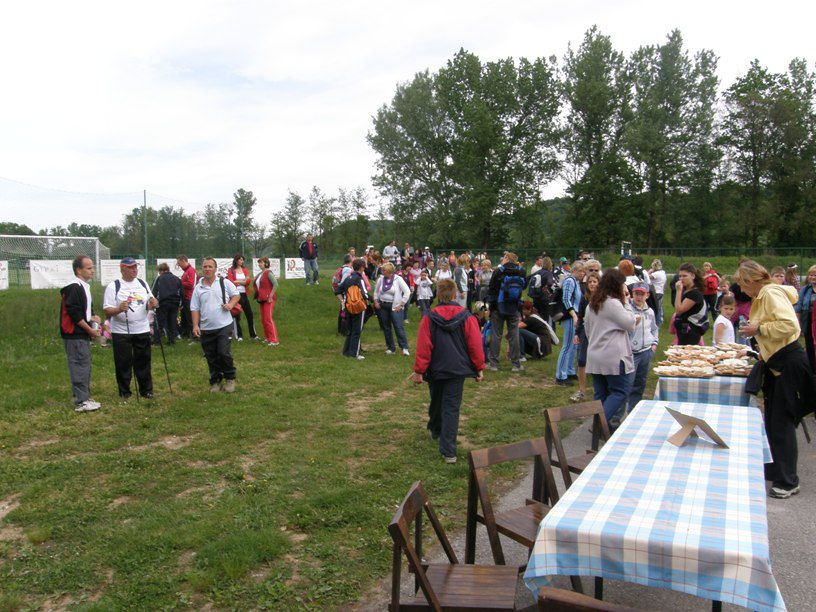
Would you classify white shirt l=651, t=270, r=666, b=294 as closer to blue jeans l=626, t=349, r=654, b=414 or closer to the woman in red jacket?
blue jeans l=626, t=349, r=654, b=414

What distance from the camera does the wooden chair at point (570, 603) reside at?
200cm

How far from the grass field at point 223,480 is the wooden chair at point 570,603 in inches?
69.9

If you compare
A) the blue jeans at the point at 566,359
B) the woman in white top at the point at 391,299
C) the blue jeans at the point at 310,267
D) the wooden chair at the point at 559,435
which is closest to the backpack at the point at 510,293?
the blue jeans at the point at 566,359

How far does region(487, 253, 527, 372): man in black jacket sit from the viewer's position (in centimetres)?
976

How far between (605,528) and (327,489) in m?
3.05

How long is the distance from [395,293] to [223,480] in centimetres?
658

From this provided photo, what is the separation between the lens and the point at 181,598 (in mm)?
3480

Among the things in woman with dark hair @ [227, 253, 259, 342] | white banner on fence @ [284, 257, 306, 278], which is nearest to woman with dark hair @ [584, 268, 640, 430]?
woman with dark hair @ [227, 253, 259, 342]

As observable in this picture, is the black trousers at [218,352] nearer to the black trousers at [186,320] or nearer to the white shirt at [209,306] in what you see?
the white shirt at [209,306]

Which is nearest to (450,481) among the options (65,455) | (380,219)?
(65,455)

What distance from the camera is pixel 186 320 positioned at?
13.1m

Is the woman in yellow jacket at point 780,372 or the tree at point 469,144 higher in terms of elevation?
the tree at point 469,144

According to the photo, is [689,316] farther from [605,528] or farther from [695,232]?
[695,232]

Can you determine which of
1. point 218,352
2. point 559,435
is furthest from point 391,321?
point 559,435
